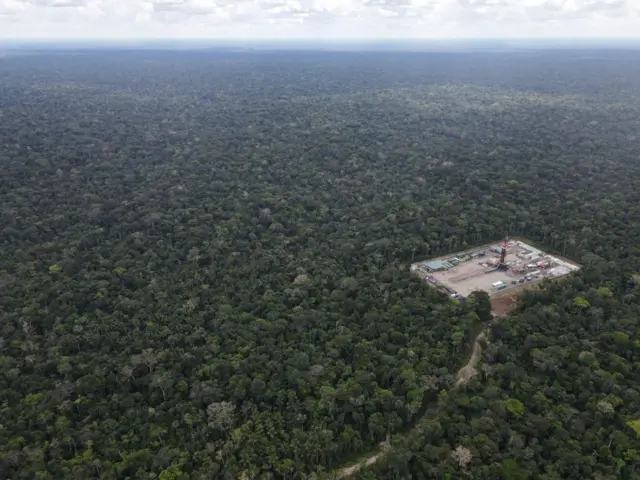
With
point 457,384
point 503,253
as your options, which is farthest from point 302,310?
point 503,253

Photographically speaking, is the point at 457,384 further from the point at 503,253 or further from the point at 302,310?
the point at 503,253

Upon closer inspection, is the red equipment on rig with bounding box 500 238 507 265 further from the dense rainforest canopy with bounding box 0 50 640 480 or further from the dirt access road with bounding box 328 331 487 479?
the dirt access road with bounding box 328 331 487 479

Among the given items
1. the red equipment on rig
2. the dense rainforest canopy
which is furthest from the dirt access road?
the red equipment on rig

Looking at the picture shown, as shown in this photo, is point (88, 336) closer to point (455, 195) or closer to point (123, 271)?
point (123, 271)

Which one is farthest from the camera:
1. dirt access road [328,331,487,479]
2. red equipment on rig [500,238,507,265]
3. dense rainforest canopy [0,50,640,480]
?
red equipment on rig [500,238,507,265]

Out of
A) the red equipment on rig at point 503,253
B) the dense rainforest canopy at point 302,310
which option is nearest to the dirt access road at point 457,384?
the dense rainforest canopy at point 302,310

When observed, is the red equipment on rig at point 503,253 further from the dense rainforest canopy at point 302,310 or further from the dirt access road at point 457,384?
the dirt access road at point 457,384
